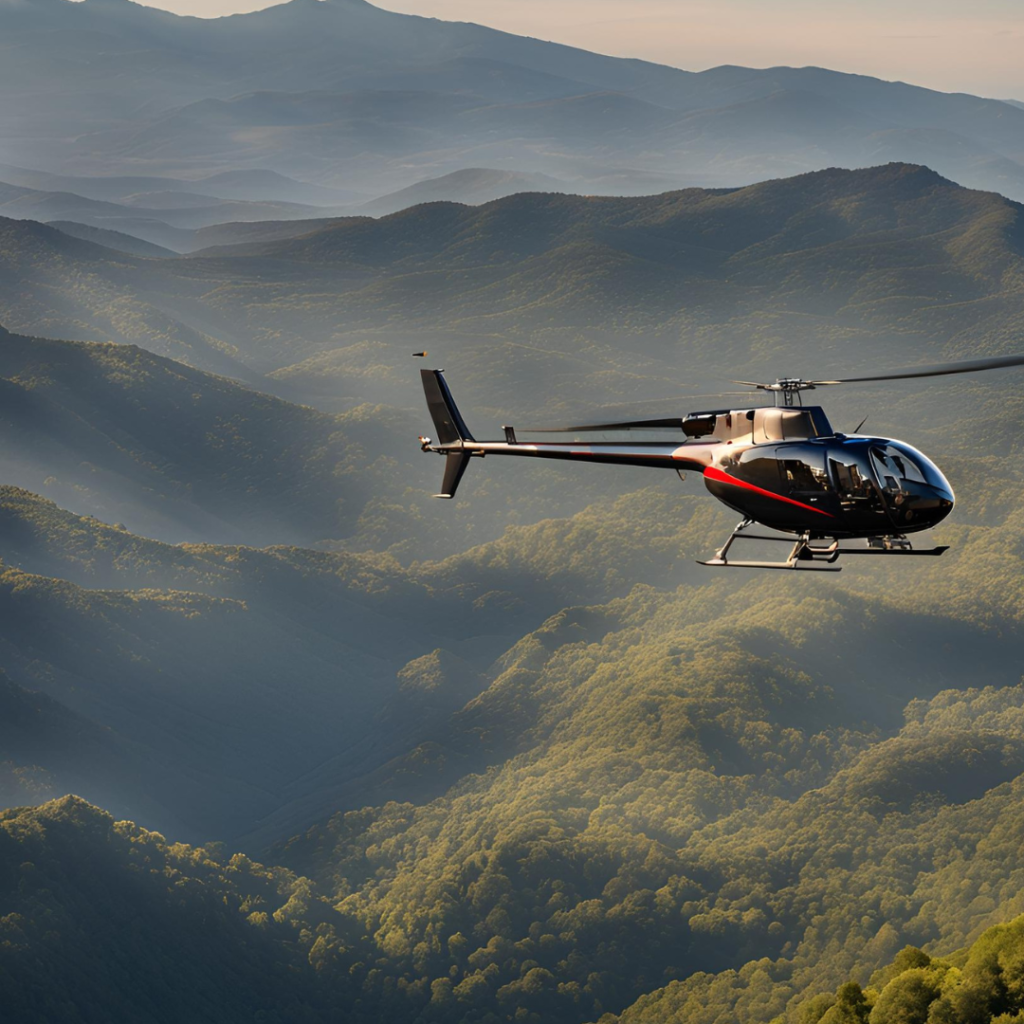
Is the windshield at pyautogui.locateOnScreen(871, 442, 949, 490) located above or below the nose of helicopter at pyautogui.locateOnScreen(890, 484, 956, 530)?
above

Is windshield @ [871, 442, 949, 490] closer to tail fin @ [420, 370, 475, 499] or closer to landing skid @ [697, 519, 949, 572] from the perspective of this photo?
landing skid @ [697, 519, 949, 572]

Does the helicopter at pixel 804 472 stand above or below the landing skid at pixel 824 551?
above

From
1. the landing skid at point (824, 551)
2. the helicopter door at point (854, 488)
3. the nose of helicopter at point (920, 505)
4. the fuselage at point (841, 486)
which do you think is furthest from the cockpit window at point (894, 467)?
the landing skid at point (824, 551)

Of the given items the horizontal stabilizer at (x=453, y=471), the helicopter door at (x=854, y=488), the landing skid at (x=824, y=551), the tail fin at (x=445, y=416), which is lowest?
the landing skid at (x=824, y=551)

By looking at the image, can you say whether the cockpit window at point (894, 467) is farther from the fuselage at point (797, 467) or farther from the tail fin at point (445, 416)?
the tail fin at point (445, 416)

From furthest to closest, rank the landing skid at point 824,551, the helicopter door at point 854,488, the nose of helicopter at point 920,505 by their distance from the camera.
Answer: the helicopter door at point 854,488 < the nose of helicopter at point 920,505 < the landing skid at point 824,551

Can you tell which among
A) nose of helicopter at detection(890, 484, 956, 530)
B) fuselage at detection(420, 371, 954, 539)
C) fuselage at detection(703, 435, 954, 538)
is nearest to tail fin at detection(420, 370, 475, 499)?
fuselage at detection(420, 371, 954, 539)

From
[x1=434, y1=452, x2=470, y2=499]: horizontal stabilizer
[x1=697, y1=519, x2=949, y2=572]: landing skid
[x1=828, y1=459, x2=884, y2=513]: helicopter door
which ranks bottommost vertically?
[x1=697, y1=519, x2=949, y2=572]: landing skid

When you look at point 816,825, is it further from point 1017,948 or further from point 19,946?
point 19,946
